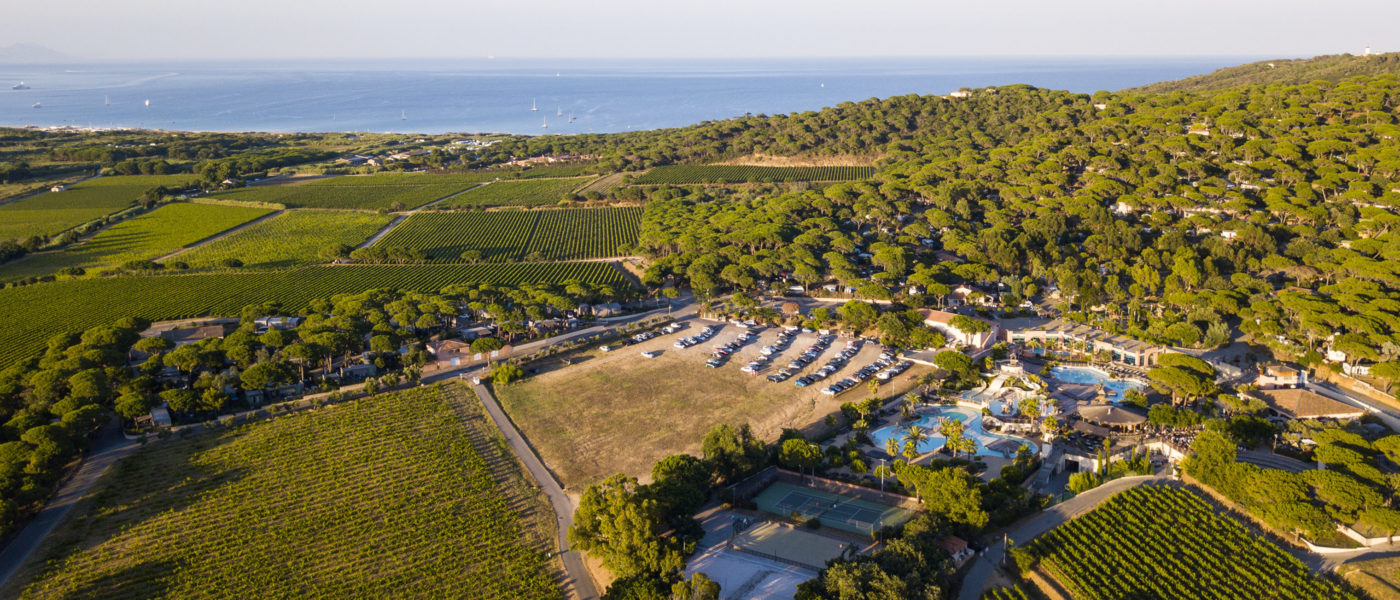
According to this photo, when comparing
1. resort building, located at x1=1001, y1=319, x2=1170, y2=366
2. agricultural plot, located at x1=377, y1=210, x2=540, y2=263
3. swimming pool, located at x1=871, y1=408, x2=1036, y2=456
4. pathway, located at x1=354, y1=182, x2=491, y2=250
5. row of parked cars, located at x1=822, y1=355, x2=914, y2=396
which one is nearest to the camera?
swimming pool, located at x1=871, y1=408, x2=1036, y2=456

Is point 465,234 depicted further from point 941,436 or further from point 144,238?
point 941,436

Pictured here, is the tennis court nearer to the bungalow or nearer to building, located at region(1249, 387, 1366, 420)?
the bungalow

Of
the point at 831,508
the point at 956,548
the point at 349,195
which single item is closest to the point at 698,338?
the point at 831,508

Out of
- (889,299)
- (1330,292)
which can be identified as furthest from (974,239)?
(1330,292)

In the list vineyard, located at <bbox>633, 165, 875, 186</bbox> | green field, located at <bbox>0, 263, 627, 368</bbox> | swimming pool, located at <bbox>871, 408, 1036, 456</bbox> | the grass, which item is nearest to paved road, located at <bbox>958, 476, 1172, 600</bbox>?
swimming pool, located at <bbox>871, 408, 1036, 456</bbox>

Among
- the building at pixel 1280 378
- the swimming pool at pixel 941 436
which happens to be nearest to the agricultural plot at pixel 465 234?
the swimming pool at pixel 941 436

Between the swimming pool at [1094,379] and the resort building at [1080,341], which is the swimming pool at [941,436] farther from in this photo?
the resort building at [1080,341]
